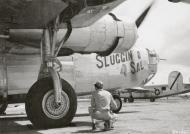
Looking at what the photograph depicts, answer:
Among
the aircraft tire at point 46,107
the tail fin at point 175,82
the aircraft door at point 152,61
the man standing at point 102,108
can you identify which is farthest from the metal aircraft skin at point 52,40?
the tail fin at point 175,82

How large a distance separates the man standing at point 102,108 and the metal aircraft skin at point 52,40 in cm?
48

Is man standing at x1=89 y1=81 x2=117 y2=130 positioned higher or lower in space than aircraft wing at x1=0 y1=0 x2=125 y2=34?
lower

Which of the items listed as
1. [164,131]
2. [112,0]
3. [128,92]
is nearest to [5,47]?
[112,0]

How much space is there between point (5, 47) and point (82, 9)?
4.13 meters

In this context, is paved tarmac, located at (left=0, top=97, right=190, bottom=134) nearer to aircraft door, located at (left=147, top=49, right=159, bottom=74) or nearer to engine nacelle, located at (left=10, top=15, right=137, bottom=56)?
engine nacelle, located at (left=10, top=15, right=137, bottom=56)

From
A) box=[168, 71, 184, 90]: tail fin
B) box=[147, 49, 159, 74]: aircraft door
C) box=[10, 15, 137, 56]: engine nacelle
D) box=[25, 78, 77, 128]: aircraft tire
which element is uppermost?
box=[10, 15, 137, 56]: engine nacelle

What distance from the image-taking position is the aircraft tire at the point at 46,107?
814 cm

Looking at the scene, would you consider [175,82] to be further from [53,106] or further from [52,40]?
[53,106]

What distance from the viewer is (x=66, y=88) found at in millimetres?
8609

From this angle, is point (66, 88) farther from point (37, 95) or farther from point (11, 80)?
point (11, 80)

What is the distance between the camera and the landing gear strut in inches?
321

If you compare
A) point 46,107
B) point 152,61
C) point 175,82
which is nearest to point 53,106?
point 46,107

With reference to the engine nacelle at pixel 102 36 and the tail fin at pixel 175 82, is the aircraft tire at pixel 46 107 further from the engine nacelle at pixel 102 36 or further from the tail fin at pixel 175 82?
the tail fin at pixel 175 82

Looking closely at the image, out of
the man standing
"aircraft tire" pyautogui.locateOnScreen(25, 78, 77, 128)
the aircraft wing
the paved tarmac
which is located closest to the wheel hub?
"aircraft tire" pyautogui.locateOnScreen(25, 78, 77, 128)
